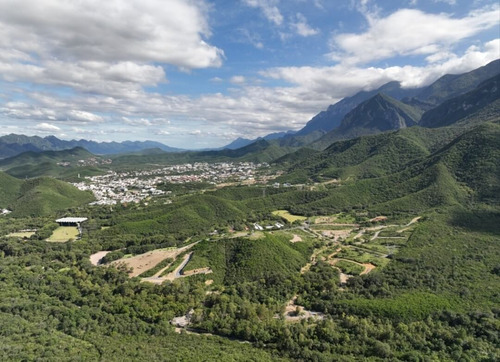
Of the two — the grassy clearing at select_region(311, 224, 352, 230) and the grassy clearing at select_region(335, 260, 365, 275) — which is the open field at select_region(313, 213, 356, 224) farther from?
the grassy clearing at select_region(335, 260, 365, 275)

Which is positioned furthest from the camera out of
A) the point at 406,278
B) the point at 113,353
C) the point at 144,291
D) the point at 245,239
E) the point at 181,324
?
the point at 245,239

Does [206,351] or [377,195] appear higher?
[377,195]

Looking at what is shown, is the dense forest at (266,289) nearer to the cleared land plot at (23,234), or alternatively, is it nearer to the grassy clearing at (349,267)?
the grassy clearing at (349,267)

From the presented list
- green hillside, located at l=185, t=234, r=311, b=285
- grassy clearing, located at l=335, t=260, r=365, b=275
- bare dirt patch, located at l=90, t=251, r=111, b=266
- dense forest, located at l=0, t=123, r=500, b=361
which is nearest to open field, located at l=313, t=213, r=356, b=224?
dense forest, located at l=0, t=123, r=500, b=361

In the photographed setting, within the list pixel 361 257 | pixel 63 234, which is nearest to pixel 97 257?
pixel 63 234

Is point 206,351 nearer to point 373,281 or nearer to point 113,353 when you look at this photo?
point 113,353

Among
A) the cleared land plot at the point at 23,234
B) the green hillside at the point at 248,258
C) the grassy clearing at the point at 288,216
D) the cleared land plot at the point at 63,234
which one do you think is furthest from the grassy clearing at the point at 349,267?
the cleared land plot at the point at 23,234

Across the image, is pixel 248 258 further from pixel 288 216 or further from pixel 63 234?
pixel 63 234

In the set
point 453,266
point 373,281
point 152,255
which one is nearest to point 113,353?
point 152,255

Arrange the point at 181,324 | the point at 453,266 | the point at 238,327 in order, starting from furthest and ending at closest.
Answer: the point at 453,266 → the point at 181,324 → the point at 238,327
